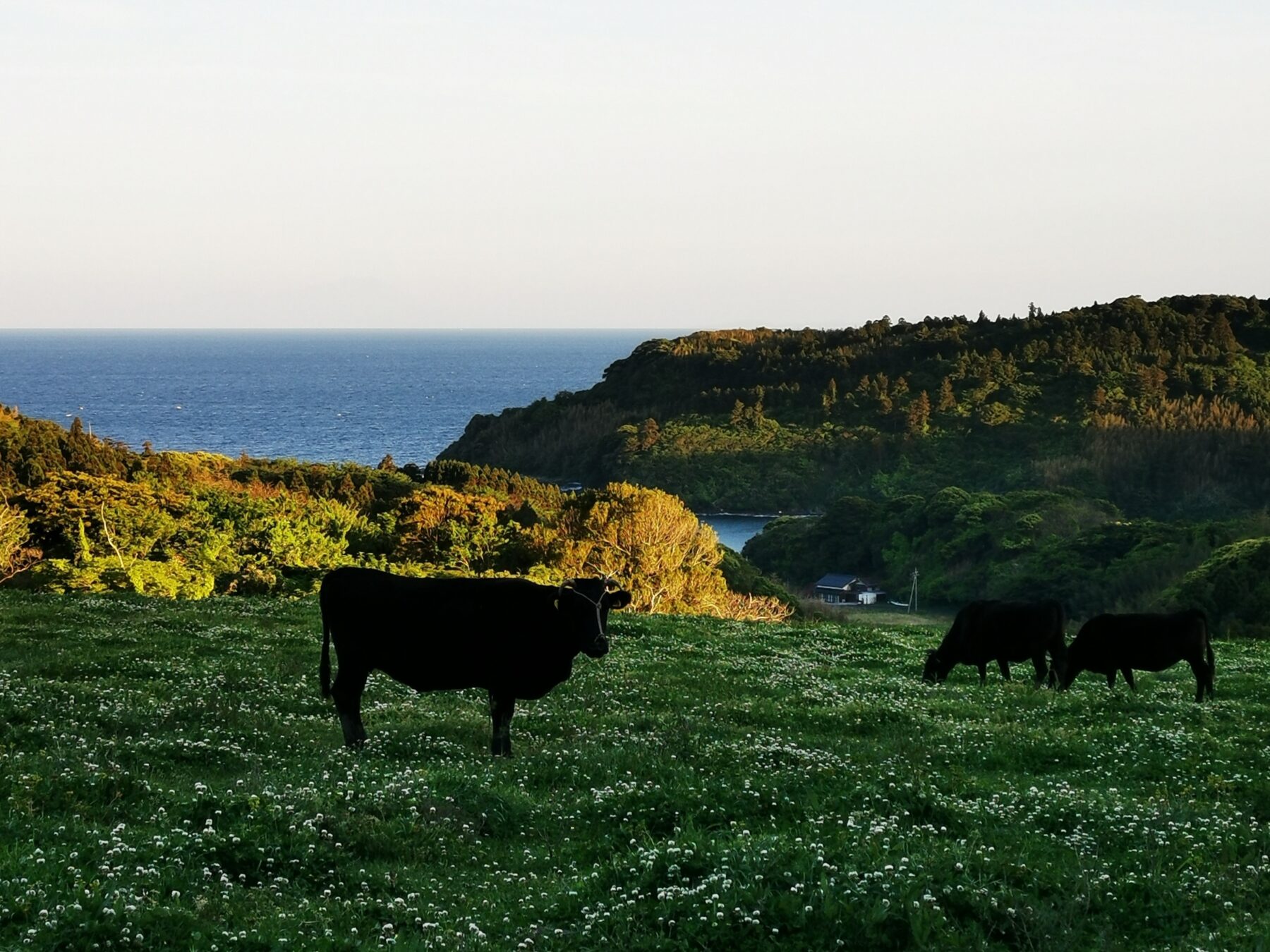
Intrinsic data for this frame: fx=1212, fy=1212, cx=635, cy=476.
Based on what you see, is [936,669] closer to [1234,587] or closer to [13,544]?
[13,544]

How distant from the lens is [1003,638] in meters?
24.2

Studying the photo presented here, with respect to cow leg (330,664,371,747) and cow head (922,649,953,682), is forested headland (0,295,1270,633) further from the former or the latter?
cow leg (330,664,371,747)

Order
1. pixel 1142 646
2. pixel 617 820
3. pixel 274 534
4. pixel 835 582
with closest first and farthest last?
pixel 617 820
pixel 1142 646
pixel 274 534
pixel 835 582

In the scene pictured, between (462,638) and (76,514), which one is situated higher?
(462,638)

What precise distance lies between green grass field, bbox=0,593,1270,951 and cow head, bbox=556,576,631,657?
1.40 metres

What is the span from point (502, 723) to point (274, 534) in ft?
118

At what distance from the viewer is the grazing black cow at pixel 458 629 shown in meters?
15.6

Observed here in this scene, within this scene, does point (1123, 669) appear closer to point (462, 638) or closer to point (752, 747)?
point (752, 747)

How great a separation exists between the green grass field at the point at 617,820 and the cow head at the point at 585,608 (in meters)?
1.40

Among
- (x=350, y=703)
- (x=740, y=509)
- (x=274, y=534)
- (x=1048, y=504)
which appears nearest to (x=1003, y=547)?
(x=1048, y=504)

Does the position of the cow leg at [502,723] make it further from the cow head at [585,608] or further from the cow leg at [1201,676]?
the cow leg at [1201,676]

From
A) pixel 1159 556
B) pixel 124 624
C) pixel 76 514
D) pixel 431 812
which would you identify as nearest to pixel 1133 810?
pixel 431 812

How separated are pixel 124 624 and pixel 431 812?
1878 cm

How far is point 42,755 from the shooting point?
1266 centimetres
